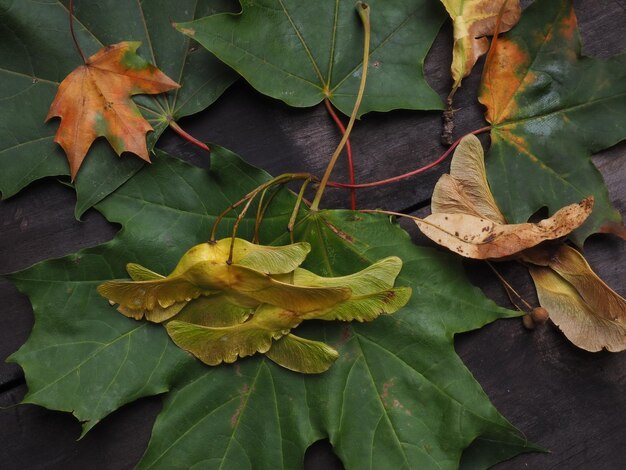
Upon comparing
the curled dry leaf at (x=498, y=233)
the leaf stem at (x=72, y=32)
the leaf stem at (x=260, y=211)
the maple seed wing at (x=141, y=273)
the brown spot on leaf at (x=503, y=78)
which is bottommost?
the curled dry leaf at (x=498, y=233)

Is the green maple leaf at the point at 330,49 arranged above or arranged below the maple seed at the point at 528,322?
above

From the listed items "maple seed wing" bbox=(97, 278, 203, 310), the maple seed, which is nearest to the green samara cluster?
"maple seed wing" bbox=(97, 278, 203, 310)

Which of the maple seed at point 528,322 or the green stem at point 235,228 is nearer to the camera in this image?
the green stem at point 235,228

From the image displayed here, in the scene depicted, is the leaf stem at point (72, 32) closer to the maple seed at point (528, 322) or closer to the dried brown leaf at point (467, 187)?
the dried brown leaf at point (467, 187)

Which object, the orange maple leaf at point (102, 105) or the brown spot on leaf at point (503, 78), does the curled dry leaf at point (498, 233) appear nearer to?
the brown spot on leaf at point (503, 78)

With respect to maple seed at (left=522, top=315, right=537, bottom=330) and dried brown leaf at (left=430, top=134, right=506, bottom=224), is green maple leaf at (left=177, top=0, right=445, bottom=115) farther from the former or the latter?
maple seed at (left=522, top=315, right=537, bottom=330)

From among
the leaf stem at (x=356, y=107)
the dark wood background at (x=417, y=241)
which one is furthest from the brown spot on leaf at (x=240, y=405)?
the leaf stem at (x=356, y=107)
